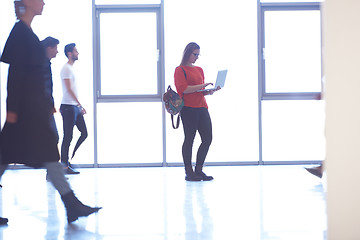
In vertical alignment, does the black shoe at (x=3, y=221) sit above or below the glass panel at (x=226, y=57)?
below

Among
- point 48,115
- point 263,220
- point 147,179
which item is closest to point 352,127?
point 263,220

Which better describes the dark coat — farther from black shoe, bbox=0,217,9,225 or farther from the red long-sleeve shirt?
the red long-sleeve shirt

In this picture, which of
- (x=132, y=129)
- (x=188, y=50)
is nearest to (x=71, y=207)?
(x=188, y=50)

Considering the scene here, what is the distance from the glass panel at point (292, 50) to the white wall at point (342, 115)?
14.5 ft

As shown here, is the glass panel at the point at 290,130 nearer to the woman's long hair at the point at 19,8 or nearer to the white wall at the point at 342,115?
the woman's long hair at the point at 19,8

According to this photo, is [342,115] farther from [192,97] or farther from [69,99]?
[69,99]

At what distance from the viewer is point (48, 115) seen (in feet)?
9.34

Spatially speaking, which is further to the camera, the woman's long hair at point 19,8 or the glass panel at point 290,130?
the glass panel at point 290,130

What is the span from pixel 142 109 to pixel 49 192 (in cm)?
232

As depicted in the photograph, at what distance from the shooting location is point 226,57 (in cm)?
640

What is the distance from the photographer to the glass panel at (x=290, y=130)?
6422 mm

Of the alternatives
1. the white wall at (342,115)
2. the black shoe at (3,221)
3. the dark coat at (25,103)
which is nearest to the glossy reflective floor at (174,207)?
the black shoe at (3,221)

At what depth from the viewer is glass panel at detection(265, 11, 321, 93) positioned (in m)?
6.43

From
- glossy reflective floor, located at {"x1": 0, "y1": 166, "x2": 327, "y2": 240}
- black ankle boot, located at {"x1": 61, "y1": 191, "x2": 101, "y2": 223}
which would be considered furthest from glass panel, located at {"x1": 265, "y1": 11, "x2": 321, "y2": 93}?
black ankle boot, located at {"x1": 61, "y1": 191, "x2": 101, "y2": 223}
